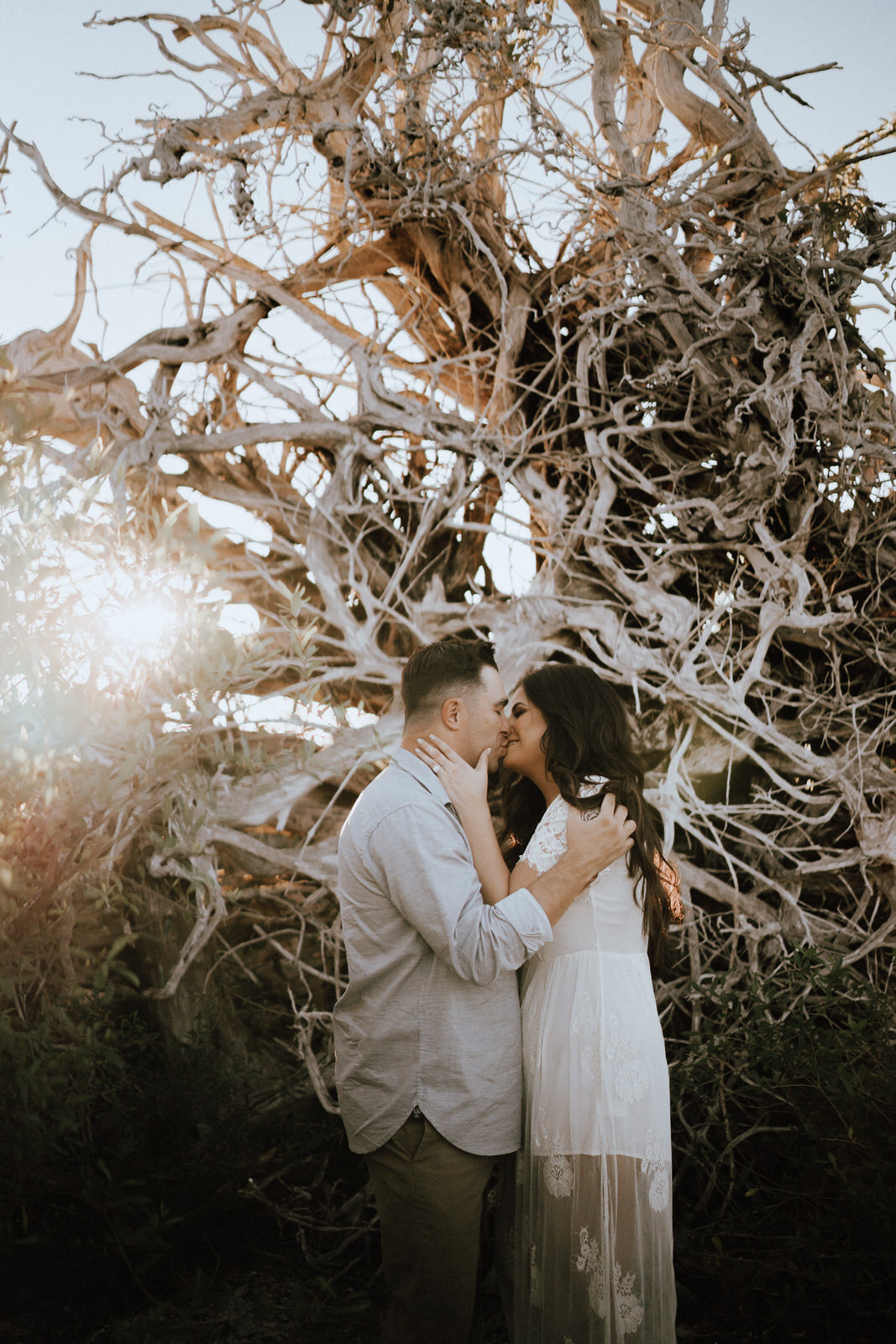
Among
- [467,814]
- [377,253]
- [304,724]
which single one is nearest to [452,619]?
[304,724]

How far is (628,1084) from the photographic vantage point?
78.8 inches

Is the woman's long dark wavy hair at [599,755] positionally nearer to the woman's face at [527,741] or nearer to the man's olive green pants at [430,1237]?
the woman's face at [527,741]

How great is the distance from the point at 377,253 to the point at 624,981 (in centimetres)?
389

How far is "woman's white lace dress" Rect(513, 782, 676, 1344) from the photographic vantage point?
1924 mm

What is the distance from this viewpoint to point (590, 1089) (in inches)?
78.0

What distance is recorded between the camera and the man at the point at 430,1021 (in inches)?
73.0

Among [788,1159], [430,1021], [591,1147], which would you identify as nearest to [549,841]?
[430,1021]

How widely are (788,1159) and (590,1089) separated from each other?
55.4 inches

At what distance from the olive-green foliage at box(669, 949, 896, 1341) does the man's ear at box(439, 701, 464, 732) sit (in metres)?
1.53

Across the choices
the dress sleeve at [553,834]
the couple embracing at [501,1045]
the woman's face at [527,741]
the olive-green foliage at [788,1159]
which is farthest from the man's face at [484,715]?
the olive-green foliage at [788,1159]

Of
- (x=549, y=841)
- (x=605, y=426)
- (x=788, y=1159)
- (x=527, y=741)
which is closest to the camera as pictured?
(x=549, y=841)

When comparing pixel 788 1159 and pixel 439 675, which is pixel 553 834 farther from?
pixel 788 1159

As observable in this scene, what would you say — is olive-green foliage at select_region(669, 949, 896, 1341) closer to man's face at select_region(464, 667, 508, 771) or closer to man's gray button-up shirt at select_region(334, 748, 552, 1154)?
man's gray button-up shirt at select_region(334, 748, 552, 1154)

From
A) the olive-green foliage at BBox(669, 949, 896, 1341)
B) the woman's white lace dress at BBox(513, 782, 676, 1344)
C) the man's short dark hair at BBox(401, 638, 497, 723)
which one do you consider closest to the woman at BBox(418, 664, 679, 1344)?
the woman's white lace dress at BBox(513, 782, 676, 1344)
